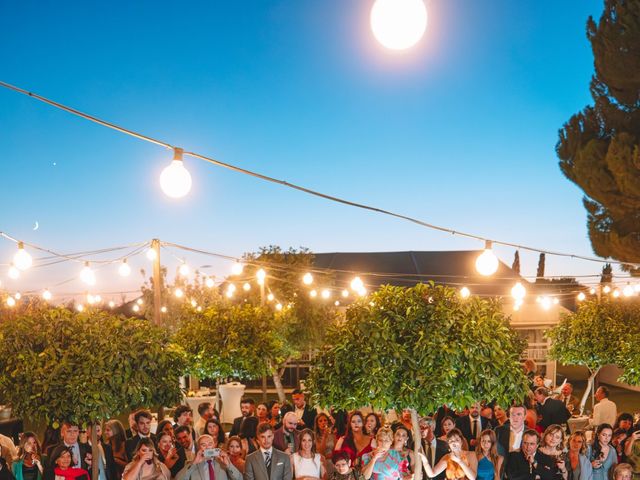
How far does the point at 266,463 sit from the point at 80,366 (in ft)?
7.26

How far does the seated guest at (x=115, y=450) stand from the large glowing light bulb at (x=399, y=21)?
19.9 feet

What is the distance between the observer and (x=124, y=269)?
1205cm

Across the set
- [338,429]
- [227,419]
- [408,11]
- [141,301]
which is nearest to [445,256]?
[141,301]

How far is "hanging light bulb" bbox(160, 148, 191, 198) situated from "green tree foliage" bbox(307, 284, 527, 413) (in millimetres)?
2668

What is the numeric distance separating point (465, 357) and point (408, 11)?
4061mm

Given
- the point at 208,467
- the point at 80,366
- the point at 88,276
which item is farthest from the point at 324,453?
the point at 88,276

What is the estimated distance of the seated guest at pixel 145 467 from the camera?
5812 mm

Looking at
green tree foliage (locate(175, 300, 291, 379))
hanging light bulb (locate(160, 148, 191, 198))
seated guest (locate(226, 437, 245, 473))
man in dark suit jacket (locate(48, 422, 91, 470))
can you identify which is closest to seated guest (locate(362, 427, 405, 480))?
seated guest (locate(226, 437, 245, 473))

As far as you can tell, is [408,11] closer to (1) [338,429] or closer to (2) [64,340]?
(2) [64,340]

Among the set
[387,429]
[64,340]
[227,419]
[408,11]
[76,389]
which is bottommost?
[227,419]

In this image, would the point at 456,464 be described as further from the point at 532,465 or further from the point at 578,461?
the point at 578,461

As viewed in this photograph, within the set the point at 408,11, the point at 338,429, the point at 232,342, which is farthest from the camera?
the point at 232,342

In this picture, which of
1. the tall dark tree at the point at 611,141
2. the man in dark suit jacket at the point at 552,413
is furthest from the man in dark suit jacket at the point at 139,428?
the tall dark tree at the point at 611,141

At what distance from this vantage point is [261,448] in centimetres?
621
